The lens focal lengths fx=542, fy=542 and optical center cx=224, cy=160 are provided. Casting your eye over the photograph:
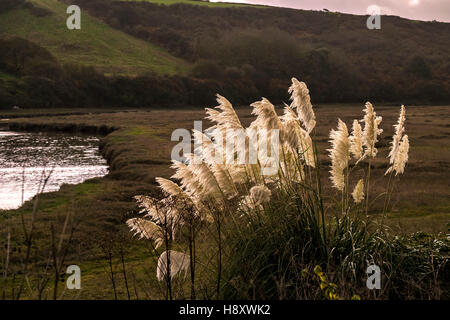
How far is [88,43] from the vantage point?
4722 inches

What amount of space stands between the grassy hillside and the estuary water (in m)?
62.5

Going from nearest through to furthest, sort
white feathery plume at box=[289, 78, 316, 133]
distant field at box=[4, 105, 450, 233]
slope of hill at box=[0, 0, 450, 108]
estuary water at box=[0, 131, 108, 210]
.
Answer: white feathery plume at box=[289, 78, 316, 133] → distant field at box=[4, 105, 450, 233] → estuary water at box=[0, 131, 108, 210] → slope of hill at box=[0, 0, 450, 108]

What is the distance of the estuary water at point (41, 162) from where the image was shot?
23.1m

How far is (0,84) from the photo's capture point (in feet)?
280

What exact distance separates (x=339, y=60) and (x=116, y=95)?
56.8 metres

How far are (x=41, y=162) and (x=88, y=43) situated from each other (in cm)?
9422

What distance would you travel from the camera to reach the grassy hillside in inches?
4338

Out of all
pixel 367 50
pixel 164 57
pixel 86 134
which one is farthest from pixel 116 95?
pixel 367 50

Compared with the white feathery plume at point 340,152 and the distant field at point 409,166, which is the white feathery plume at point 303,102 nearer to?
the white feathery plume at point 340,152

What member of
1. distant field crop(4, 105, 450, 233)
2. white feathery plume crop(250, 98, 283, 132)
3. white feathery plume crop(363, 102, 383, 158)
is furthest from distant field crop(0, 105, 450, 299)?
white feathery plume crop(250, 98, 283, 132)

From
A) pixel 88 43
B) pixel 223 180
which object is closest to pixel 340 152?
pixel 223 180

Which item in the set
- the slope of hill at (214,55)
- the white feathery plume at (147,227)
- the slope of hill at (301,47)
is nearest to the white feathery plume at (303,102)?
the white feathery plume at (147,227)

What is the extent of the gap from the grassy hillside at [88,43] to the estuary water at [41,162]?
62518 millimetres

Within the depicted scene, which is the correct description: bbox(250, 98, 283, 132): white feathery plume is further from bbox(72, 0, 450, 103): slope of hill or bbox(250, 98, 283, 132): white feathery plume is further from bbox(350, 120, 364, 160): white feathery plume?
bbox(72, 0, 450, 103): slope of hill
